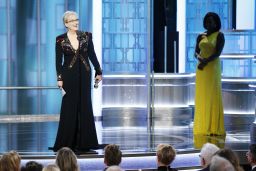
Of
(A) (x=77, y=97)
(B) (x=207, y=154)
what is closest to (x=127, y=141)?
(A) (x=77, y=97)

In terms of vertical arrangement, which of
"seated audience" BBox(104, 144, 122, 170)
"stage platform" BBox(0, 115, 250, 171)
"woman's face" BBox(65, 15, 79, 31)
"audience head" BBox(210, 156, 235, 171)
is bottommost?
"stage platform" BBox(0, 115, 250, 171)

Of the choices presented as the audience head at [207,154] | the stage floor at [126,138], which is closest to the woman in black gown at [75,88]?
the stage floor at [126,138]

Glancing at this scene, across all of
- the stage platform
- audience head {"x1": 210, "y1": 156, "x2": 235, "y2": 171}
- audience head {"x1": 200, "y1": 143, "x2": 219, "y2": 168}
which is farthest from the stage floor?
audience head {"x1": 210, "y1": 156, "x2": 235, "y2": 171}

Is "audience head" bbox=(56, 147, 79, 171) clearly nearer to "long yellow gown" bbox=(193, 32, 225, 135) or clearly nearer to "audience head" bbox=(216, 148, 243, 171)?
"audience head" bbox=(216, 148, 243, 171)

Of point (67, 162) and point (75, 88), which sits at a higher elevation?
point (75, 88)

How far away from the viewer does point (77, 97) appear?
755 cm

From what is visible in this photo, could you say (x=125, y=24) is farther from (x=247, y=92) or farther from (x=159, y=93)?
(x=247, y=92)

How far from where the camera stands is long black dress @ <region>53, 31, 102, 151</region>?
24.6ft

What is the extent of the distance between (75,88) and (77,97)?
3.7 inches

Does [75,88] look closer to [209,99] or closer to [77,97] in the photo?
[77,97]

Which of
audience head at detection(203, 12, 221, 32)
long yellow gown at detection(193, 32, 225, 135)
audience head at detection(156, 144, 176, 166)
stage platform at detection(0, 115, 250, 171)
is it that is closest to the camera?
audience head at detection(156, 144, 176, 166)

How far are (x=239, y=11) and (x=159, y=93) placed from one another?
73.1 inches

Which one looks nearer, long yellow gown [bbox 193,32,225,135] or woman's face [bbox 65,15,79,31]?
woman's face [bbox 65,15,79,31]

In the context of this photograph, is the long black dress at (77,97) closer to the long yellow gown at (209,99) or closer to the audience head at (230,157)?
the long yellow gown at (209,99)
